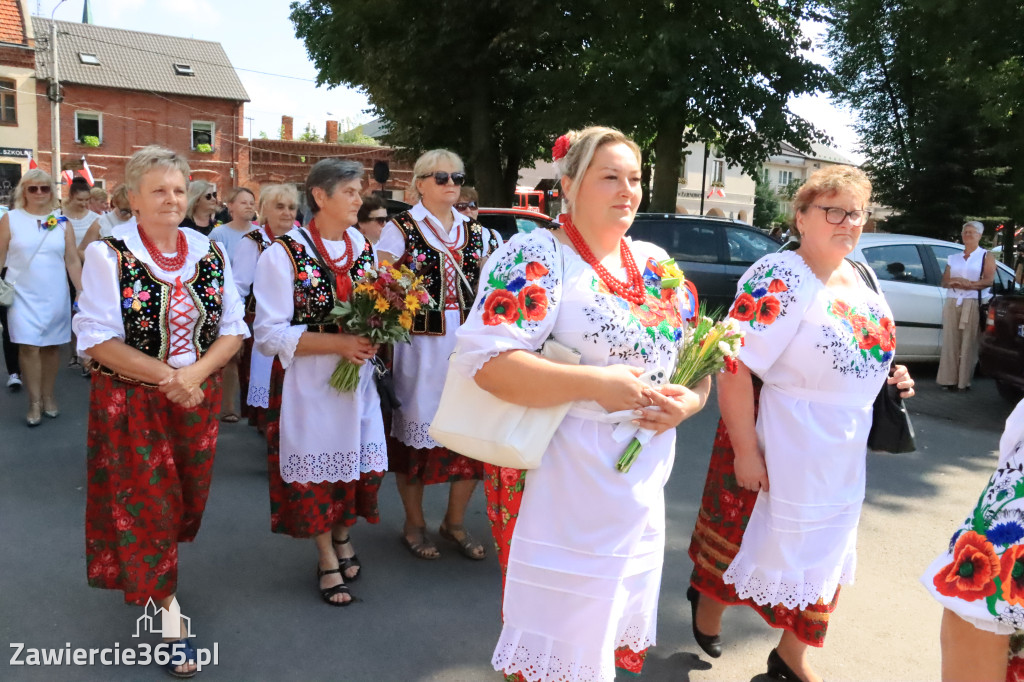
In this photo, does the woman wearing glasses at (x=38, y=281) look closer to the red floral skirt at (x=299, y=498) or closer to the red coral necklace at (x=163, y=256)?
the red floral skirt at (x=299, y=498)

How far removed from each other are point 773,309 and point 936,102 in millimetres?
22262

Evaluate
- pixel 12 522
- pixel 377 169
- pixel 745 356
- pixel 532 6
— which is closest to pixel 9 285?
pixel 12 522

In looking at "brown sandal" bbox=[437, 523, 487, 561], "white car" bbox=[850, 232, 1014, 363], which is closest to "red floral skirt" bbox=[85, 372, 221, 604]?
"brown sandal" bbox=[437, 523, 487, 561]

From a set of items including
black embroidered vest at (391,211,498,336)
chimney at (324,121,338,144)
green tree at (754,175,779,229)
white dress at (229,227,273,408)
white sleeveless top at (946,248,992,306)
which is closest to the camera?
black embroidered vest at (391,211,498,336)

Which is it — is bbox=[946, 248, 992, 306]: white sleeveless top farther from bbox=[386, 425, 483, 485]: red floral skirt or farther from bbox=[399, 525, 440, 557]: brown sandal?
bbox=[399, 525, 440, 557]: brown sandal

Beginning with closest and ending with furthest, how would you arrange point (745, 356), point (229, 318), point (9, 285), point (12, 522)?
point (745, 356) < point (229, 318) < point (12, 522) < point (9, 285)

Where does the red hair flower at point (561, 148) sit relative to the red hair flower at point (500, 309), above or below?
above

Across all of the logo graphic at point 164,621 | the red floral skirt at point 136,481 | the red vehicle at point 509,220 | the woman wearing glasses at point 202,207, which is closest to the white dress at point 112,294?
the red floral skirt at point 136,481

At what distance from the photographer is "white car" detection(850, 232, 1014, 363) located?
10344mm

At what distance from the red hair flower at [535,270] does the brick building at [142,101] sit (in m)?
42.4

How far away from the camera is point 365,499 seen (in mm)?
4406

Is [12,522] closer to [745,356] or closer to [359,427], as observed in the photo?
[359,427]

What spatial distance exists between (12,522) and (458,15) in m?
15.1

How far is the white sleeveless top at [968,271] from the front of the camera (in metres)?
9.95
